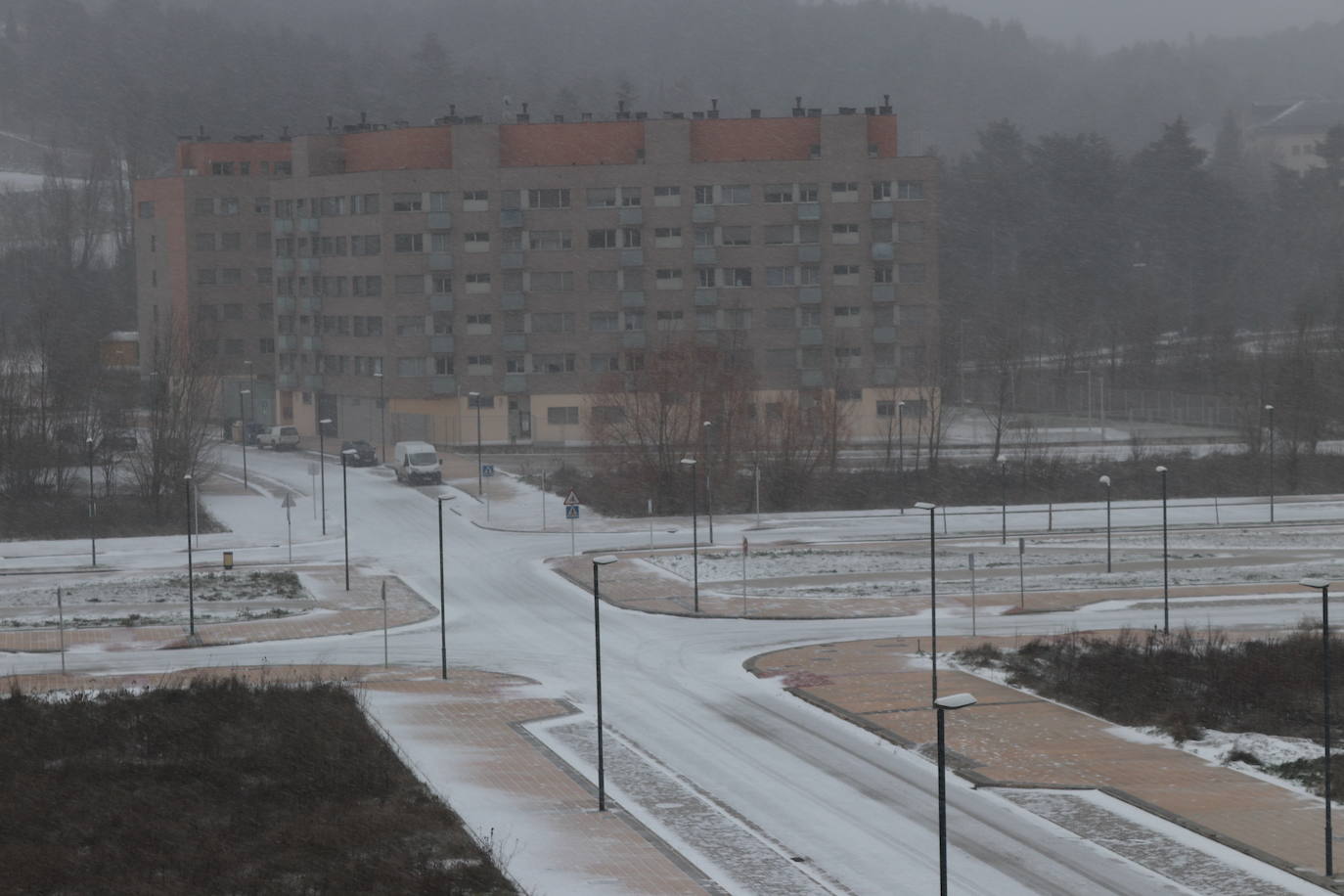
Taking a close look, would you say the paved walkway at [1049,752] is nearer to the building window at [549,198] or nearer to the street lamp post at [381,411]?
the street lamp post at [381,411]

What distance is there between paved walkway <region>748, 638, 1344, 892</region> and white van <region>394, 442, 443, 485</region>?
3892 centimetres

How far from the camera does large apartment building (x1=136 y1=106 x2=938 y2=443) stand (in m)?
98.5

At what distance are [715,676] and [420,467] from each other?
40.8 meters

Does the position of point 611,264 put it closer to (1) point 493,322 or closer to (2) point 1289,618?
(1) point 493,322

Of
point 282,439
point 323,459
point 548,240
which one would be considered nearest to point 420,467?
point 323,459

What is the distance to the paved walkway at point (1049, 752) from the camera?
26.0 m

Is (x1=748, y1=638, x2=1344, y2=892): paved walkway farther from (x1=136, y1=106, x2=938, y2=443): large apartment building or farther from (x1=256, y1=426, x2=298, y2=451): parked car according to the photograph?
(x1=256, y1=426, x2=298, y2=451): parked car

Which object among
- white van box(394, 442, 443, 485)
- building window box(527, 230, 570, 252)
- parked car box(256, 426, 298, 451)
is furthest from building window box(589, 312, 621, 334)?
white van box(394, 442, 443, 485)

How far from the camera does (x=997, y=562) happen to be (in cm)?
5566

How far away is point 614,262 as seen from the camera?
99.2m

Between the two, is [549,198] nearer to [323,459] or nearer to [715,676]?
[323,459]

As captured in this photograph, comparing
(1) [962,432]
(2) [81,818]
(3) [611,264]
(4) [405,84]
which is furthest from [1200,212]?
Result: (2) [81,818]

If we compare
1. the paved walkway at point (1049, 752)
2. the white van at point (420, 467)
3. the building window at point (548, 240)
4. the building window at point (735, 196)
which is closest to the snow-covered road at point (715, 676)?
the paved walkway at point (1049, 752)

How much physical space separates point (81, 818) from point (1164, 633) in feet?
85.4
